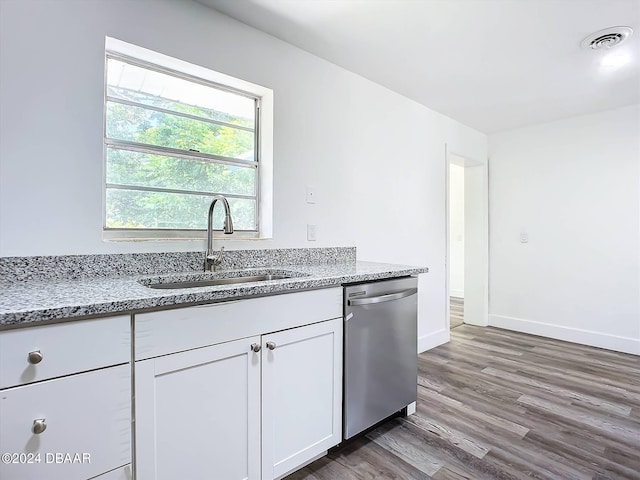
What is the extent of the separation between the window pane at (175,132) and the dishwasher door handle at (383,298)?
1153 millimetres

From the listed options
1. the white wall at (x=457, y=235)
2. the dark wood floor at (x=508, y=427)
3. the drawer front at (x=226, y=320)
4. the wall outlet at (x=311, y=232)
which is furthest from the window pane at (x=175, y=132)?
the white wall at (x=457, y=235)

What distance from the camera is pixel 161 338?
3.69 ft

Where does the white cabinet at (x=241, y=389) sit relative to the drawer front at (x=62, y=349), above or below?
below

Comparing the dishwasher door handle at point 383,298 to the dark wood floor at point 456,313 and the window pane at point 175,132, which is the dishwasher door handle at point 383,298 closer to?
the window pane at point 175,132

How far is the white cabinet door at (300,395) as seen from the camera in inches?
55.3

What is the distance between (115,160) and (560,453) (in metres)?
2.68

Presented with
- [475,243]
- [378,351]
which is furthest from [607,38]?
[475,243]

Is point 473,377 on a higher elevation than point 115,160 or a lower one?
lower

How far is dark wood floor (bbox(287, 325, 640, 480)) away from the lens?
5.30ft

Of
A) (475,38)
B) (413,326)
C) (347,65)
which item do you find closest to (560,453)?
(413,326)

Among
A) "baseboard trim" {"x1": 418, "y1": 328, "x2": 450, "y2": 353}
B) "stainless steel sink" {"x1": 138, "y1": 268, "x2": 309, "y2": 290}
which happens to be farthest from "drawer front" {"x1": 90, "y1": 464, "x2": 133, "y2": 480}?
"baseboard trim" {"x1": 418, "y1": 328, "x2": 450, "y2": 353}

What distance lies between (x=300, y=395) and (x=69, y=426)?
2.77 ft

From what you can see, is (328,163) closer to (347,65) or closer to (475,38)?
(347,65)

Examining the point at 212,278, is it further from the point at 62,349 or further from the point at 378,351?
the point at 378,351
